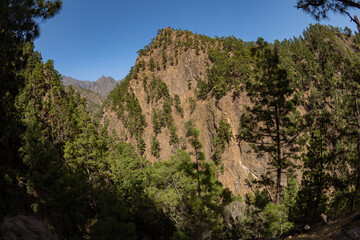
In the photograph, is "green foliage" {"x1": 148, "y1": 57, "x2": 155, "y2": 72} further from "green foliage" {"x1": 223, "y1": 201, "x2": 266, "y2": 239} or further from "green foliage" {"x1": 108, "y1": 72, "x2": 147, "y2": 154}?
"green foliage" {"x1": 223, "y1": 201, "x2": 266, "y2": 239}

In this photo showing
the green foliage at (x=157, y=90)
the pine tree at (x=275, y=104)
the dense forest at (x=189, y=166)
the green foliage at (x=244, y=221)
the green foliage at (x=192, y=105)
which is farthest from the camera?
the green foliage at (x=157, y=90)

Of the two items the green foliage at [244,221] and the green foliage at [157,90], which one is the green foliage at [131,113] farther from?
the green foliage at [244,221]

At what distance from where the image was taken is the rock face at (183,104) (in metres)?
44.1

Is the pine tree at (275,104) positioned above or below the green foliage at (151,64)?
below

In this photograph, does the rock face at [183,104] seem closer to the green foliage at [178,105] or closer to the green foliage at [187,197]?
the green foliage at [178,105]

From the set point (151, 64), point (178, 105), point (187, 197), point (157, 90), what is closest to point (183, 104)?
Result: point (178, 105)

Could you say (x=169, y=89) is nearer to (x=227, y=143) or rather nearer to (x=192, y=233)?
(x=227, y=143)

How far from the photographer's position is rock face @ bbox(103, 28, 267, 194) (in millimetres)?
44062

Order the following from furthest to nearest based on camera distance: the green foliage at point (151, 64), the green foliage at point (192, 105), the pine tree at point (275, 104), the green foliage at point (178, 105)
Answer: the green foliage at point (151, 64), the green foliage at point (178, 105), the green foliage at point (192, 105), the pine tree at point (275, 104)

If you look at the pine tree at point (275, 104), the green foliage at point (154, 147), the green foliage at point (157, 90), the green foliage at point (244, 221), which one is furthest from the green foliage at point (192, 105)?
the green foliage at point (244, 221)

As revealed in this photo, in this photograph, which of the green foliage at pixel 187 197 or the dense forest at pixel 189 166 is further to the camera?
the green foliage at pixel 187 197

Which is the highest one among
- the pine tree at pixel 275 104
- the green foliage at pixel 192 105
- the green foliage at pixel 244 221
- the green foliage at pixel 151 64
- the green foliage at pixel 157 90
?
the green foliage at pixel 151 64

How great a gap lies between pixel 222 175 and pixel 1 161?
40888 millimetres

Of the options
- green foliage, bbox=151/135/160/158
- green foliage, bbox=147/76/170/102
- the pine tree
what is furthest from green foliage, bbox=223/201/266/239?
green foliage, bbox=147/76/170/102
